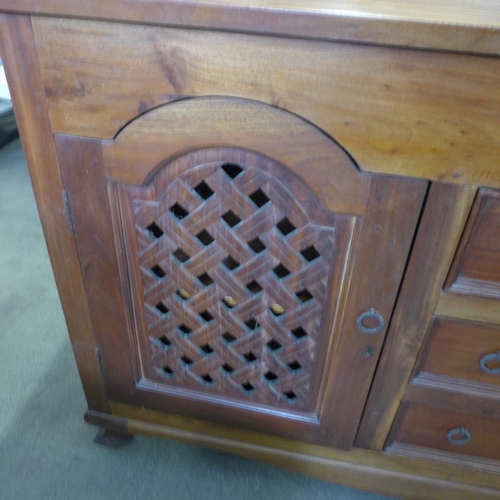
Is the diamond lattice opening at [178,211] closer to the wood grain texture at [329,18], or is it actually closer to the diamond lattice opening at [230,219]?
the diamond lattice opening at [230,219]

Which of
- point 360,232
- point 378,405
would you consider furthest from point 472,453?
point 360,232

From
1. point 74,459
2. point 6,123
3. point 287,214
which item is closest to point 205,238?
point 287,214

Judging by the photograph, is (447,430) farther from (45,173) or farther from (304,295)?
(45,173)

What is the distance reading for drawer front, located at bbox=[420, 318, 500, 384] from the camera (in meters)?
0.66

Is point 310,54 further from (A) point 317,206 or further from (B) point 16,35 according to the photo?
(B) point 16,35

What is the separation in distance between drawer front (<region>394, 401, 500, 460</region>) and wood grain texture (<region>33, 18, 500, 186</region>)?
442 mm

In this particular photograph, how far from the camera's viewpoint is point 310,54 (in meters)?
0.49

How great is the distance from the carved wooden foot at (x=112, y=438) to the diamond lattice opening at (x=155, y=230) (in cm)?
55

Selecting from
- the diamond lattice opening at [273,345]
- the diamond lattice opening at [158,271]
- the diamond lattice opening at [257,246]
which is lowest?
the diamond lattice opening at [273,345]

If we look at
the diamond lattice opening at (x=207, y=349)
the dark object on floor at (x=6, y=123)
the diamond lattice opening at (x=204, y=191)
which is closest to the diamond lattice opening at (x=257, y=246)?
the diamond lattice opening at (x=204, y=191)

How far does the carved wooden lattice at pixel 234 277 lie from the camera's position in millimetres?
607

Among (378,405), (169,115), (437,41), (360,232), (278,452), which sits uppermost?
(437,41)

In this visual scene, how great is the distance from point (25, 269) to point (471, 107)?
1.45 metres

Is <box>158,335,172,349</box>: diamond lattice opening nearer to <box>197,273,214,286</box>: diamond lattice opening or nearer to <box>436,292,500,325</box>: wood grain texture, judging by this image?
<box>197,273,214,286</box>: diamond lattice opening
